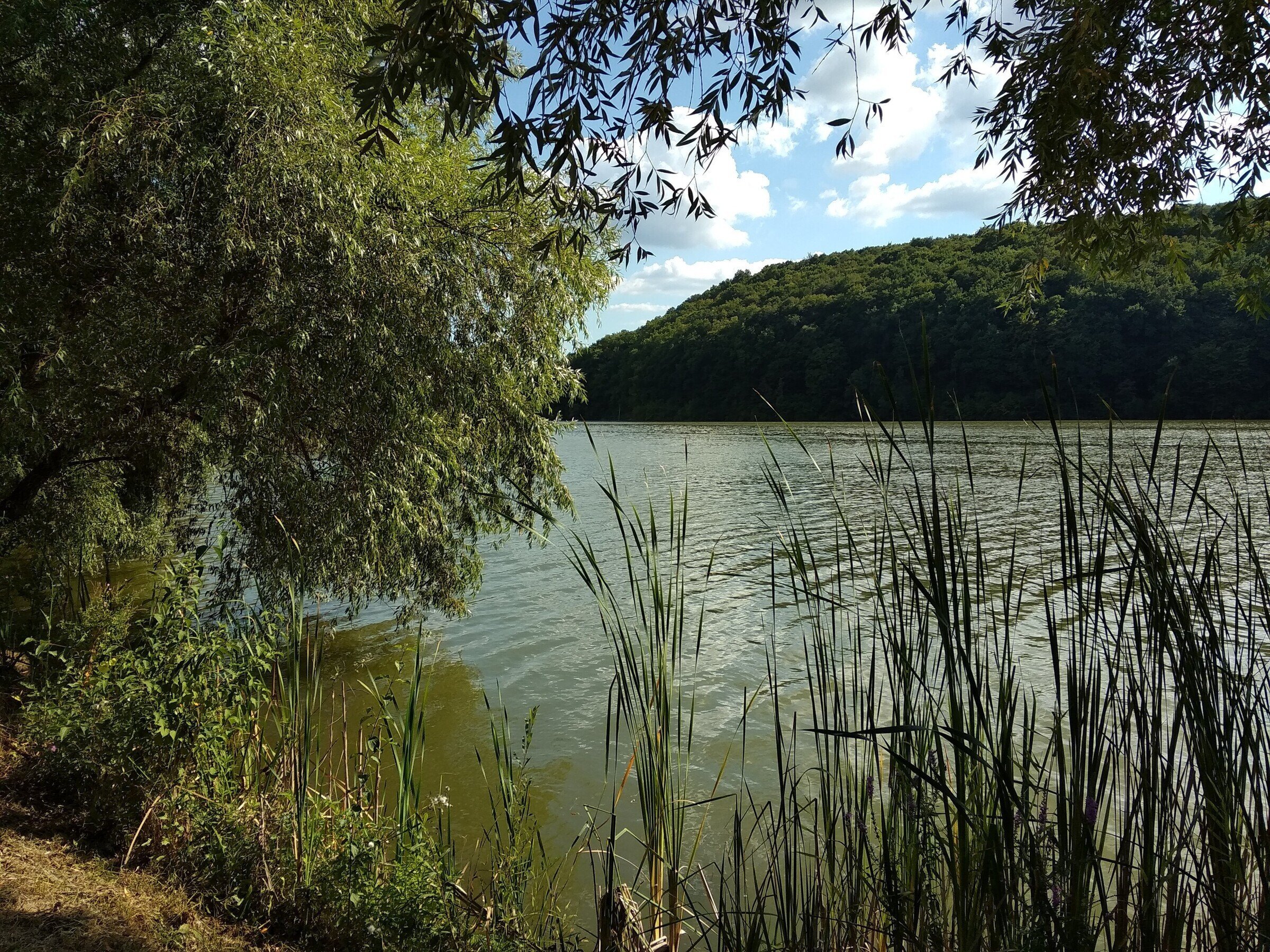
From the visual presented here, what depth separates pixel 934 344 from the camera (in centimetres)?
5772

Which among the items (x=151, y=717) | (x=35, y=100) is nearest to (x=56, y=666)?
(x=151, y=717)

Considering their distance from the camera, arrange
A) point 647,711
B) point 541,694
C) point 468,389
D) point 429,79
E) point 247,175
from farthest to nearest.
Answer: point 541,694 → point 468,389 → point 247,175 → point 647,711 → point 429,79

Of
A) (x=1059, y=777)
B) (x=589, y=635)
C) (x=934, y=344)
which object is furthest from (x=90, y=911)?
(x=934, y=344)

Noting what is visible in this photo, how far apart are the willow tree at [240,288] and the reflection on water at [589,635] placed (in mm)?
1675

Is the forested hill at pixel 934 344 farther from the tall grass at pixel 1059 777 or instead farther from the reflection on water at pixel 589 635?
the tall grass at pixel 1059 777

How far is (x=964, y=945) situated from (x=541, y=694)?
19.1ft

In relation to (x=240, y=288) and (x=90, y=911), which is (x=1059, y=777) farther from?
(x=240, y=288)

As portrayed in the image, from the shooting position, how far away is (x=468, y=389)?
6.92 m

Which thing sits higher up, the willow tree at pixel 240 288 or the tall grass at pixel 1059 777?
the willow tree at pixel 240 288

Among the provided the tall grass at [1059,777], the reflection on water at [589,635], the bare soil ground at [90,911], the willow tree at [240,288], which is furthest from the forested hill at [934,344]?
the tall grass at [1059,777]

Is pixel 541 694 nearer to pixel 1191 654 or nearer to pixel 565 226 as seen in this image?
pixel 565 226

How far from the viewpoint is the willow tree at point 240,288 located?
509 centimetres

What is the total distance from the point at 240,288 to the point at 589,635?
18.3ft

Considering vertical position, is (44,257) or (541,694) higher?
(44,257)
